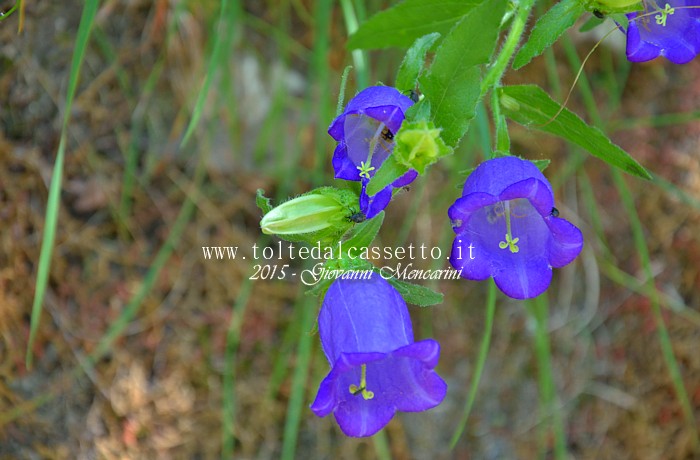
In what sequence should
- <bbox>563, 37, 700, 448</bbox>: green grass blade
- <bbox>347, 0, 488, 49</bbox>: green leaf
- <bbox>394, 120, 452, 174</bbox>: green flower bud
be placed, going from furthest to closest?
<bbox>563, 37, 700, 448</bbox>: green grass blade < <bbox>347, 0, 488, 49</bbox>: green leaf < <bbox>394, 120, 452, 174</bbox>: green flower bud

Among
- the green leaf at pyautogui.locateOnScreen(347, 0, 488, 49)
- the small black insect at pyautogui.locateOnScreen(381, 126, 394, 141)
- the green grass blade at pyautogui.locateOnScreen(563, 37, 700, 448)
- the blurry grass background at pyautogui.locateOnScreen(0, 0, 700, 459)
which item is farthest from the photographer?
the blurry grass background at pyautogui.locateOnScreen(0, 0, 700, 459)

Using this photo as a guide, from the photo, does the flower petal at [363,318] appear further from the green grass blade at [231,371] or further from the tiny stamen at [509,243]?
the green grass blade at [231,371]

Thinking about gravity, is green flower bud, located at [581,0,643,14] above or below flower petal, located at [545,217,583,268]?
above

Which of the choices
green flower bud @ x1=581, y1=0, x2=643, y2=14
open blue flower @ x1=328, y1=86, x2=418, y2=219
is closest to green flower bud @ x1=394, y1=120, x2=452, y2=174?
open blue flower @ x1=328, y1=86, x2=418, y2=219

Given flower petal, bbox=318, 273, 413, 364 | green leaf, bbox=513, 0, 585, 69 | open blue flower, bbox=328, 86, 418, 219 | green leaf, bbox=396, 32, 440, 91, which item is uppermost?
green leaf, bbox=513, 0, 585, 69

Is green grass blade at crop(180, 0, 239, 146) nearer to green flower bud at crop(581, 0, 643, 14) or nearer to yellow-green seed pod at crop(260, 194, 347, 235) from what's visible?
yellow-green seed pod at crop(260, 194, 347, 235)

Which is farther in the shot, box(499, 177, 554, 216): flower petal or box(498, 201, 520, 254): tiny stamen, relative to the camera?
box(498, 201, 520, 254): tiny stamen

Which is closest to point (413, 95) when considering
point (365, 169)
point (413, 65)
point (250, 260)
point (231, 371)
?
point (413, 65)
